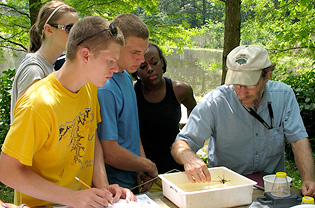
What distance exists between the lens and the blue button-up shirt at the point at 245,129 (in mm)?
2346

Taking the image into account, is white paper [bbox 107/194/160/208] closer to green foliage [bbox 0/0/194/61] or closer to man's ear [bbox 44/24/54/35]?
man's ear [bbox 44/24/54/35]

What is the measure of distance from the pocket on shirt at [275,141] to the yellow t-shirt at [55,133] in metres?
1.18

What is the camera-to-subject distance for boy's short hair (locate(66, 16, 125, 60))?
1.69 m

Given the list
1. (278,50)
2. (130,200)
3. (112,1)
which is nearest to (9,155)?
(130,200)

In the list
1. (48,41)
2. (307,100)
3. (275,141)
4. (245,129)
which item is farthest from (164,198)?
(307,100)

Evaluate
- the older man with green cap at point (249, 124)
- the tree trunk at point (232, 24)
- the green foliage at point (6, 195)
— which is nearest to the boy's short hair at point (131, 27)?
the older man with green cap at point (249, 124)

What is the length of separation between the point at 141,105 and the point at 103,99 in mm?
685

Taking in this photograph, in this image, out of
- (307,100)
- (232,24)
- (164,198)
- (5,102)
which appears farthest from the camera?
(307,100)

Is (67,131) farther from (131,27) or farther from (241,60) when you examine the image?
(241,60)

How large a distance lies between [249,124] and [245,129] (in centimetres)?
4

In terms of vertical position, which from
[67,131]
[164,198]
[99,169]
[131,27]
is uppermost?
[131,27]

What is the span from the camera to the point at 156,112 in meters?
2.65

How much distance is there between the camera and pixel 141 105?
2.67m

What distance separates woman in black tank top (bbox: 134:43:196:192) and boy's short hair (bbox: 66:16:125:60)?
0.96 metres
